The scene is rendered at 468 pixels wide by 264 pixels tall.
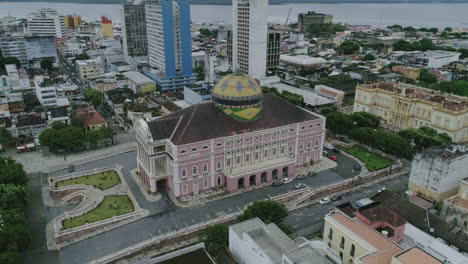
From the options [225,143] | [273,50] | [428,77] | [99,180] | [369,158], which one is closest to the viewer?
[225,143]

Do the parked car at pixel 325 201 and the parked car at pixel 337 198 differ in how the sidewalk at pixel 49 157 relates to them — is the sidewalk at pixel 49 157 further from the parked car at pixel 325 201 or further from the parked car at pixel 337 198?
the parked car at pixel 337 198

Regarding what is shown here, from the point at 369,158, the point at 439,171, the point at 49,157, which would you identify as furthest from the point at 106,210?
the point at 439,171

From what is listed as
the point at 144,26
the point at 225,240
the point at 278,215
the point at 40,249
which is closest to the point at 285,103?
the point at 278,215

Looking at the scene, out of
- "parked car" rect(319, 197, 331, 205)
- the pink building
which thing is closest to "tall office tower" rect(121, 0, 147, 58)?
the pink building

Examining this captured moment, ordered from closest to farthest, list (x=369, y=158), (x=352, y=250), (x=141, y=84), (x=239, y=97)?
(x=352, y=250), (x=239, y=97), (x=369, y=158), (x=141, y=84)

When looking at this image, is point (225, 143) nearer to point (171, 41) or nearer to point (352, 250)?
point (352, 250)

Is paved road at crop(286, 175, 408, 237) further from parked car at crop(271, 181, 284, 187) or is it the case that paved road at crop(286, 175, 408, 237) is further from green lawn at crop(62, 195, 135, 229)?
green lawn at crop(62, 195, 135, 229)

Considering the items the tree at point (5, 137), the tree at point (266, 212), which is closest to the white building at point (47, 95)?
the tree at point (5, 137)

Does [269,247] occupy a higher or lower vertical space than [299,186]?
higher
